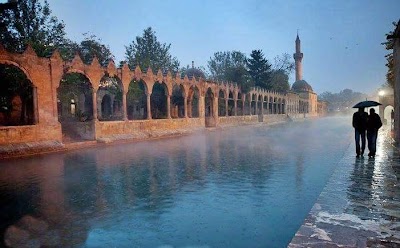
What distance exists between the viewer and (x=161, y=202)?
19.9 ft

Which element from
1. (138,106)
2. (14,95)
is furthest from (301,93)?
(14,95)

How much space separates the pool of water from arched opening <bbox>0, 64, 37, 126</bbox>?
9184 millimetres

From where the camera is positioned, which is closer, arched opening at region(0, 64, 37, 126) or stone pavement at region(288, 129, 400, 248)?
stone pavement at region(288, 129, 400, 248)

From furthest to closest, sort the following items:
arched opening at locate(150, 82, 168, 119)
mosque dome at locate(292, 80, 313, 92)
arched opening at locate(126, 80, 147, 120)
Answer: mosque dome at locate(292, 80, 313, 92) < arched opening at locate(126, 80, 147, 120) < arched opening at locate(150, 82, 168, 119)

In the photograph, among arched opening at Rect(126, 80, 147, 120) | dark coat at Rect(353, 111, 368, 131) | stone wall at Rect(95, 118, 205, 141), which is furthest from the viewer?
arched opening at Rect(126, 80, 147, 120)

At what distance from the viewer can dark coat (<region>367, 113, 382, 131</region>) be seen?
10.0m

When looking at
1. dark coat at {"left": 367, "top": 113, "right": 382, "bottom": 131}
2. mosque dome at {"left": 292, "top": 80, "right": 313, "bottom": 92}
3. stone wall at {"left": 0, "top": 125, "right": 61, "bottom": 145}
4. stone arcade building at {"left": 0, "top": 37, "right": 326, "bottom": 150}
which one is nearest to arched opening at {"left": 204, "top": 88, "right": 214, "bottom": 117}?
stone arcade building at {"left": 0, "top": 37, "right": 326, "bottom": 150}

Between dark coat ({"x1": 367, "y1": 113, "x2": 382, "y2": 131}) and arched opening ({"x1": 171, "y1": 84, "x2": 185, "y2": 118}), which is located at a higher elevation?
arched opening ({"x1": 171, "y1": 84, "x2": 185, "y2": 118})

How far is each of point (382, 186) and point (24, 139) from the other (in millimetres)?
15004

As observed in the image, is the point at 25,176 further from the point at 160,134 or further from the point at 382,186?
the point at 160,134

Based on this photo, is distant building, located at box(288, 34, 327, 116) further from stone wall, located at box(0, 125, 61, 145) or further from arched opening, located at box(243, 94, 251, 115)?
stone wall, located at box(0, 125, 61, 145)

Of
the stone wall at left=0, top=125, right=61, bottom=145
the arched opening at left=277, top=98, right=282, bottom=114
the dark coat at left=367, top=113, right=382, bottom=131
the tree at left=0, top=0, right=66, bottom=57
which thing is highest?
the tree at left=0, top=0, right=66, bottom=57

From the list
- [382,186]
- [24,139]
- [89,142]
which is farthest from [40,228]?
[89,142]

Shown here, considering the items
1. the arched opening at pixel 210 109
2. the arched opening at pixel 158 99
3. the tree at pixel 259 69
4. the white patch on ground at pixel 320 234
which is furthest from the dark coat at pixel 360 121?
the tree at pixel 259 69
